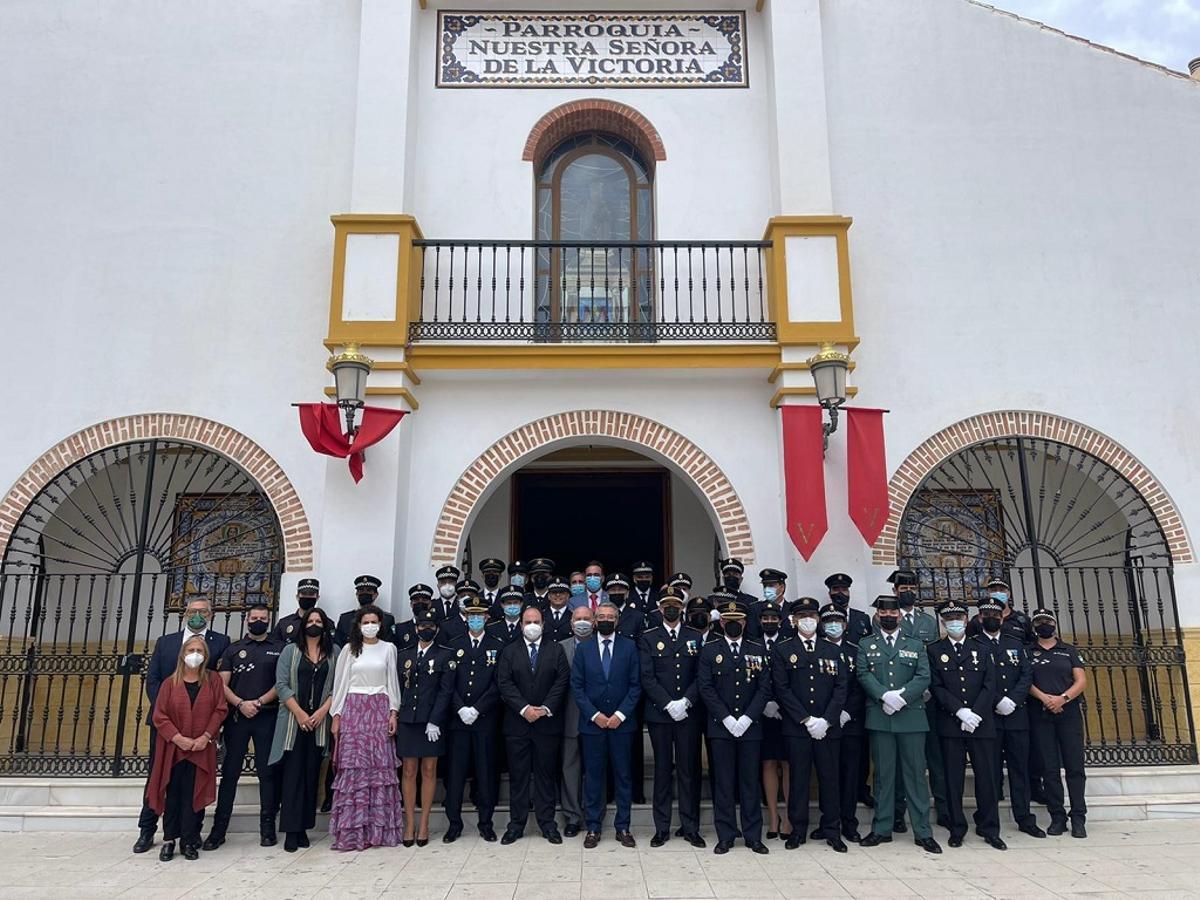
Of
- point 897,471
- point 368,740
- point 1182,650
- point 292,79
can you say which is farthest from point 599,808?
point 292,79

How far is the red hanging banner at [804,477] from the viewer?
731 centimetres

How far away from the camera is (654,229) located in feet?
28.4

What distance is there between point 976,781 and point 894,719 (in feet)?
2.40

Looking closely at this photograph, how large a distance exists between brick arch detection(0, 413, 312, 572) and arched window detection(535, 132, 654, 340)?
110 inches

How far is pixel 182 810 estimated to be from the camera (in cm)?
589

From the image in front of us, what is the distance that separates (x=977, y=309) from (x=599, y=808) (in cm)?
556

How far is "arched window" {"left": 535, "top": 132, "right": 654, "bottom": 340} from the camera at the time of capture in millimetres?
8547

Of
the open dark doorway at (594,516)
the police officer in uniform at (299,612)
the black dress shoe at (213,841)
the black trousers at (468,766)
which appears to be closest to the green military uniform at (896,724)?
the black trousers at (468,766)

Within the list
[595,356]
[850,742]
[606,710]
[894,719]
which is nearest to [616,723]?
[606,710]

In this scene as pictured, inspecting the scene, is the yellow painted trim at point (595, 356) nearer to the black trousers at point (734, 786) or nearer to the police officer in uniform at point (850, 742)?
the police officer in uniform at point (850, 742)

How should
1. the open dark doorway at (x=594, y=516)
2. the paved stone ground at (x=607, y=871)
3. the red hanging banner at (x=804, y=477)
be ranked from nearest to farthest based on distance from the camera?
the paved stone ground at (x=607, y=871)
the red hanging banner at (x=804, y=477)
the open dark doorway at (x=594, y=516)

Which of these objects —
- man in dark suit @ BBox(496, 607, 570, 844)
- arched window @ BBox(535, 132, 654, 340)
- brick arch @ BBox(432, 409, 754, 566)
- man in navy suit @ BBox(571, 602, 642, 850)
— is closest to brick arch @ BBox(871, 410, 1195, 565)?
brick arch @ BBox(432, 409, 754, 566)

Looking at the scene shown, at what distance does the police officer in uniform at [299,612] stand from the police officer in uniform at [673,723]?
2.56 metres

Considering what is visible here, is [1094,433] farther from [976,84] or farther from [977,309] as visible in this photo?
[976,84]
